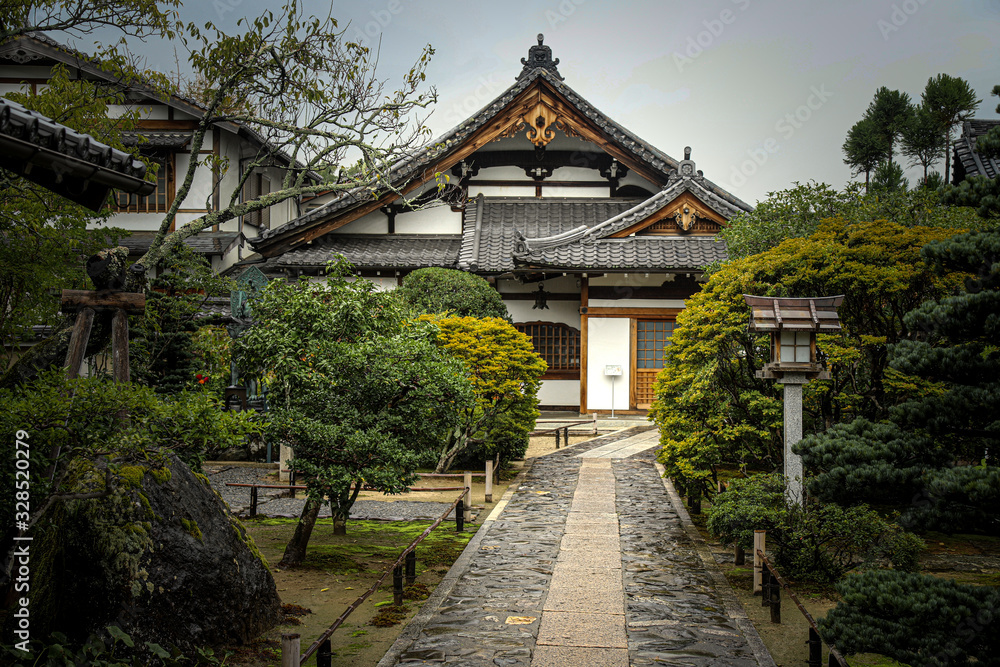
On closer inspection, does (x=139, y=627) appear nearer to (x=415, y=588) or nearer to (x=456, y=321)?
(x=415, y=588)

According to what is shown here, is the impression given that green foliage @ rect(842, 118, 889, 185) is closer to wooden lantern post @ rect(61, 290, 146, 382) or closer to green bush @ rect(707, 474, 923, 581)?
green bush @ rect(707, 474, 923, 581)

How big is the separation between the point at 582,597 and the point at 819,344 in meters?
4.40

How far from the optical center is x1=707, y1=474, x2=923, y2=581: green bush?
309 inches

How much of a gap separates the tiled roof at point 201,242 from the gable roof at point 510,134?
107 centimetres

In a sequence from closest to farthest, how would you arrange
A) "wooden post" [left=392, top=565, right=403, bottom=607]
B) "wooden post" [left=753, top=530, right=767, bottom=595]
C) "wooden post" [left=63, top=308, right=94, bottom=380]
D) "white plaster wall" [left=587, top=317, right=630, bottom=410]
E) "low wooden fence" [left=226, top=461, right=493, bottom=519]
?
"wooden post" [left=63, top=308, right=94, bottom=380], "wooden post" [left=392, top=565, right=403, bottom=607], "wooden post" [left=753, top=530, right=767, bottom=595], "low wooden fence" [left=226, top=461, right=493, bottom=519], "white plaster wall" [left=587, top=317, right=630, bottom=410]

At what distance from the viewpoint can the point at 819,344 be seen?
938 centimetres

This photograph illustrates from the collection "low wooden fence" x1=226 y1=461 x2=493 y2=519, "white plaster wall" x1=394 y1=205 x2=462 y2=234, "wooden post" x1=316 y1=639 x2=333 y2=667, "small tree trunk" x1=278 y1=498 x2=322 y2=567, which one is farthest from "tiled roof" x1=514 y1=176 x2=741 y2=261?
"wooden post" x1=316 y1=639 x2=333 y2=667

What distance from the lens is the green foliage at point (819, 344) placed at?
8.88 meters

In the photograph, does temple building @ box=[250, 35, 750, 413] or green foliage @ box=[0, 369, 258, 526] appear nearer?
green foliage @ box=[0, 369, 258, 526]

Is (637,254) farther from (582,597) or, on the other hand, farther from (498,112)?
(582,597)

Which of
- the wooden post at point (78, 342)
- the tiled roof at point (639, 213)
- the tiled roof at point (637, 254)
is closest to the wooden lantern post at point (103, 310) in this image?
the wooden post at point (78, 342)

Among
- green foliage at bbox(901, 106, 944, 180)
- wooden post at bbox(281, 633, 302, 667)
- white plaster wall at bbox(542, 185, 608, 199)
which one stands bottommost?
wooden post at bbox(281, 633, 302, 667)

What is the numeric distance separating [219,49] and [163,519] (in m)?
7.26

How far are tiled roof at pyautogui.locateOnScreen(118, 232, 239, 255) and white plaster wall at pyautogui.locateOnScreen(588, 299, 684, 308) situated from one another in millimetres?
11158
